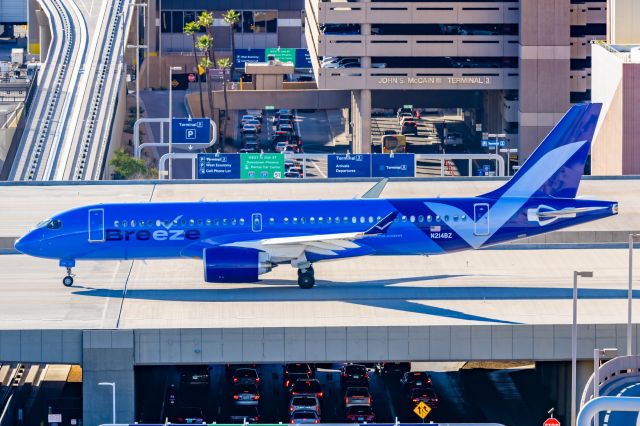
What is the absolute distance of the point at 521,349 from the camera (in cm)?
7081

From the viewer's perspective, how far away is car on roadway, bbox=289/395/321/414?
7456 centimetres

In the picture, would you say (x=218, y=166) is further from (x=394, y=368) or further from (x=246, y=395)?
(x=246, y=395)

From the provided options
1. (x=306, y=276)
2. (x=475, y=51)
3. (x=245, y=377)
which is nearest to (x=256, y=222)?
(x=306, y=276)

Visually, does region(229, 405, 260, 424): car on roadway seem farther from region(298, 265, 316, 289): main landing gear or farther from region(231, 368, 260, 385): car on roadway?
region(298, 265, 316, 289): main landing gear

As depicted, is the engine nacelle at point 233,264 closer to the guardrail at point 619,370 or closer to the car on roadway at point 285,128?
the guardrail at point 619,370

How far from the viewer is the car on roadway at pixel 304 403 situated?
7456 centimetres

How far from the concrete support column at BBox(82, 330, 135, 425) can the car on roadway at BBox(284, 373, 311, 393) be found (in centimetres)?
1130

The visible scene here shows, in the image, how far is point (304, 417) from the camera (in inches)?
2896

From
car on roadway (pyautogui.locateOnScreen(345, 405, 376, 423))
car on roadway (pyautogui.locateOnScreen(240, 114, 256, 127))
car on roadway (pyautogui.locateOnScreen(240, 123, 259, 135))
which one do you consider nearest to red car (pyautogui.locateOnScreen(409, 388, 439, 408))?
car on roadway (pyautogui.locateOnScreen(345, 405, 376, 423))

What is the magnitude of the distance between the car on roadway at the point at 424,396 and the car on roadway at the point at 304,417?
16.4ft

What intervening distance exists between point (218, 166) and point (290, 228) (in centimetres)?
3928

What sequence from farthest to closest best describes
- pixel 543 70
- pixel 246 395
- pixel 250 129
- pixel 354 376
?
pixel 250 129 → pixel 543 70 → pixel 354 376 → pixel 246 395

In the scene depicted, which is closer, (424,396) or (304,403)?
(304,403)

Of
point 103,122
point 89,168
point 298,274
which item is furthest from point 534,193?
point 103,122
